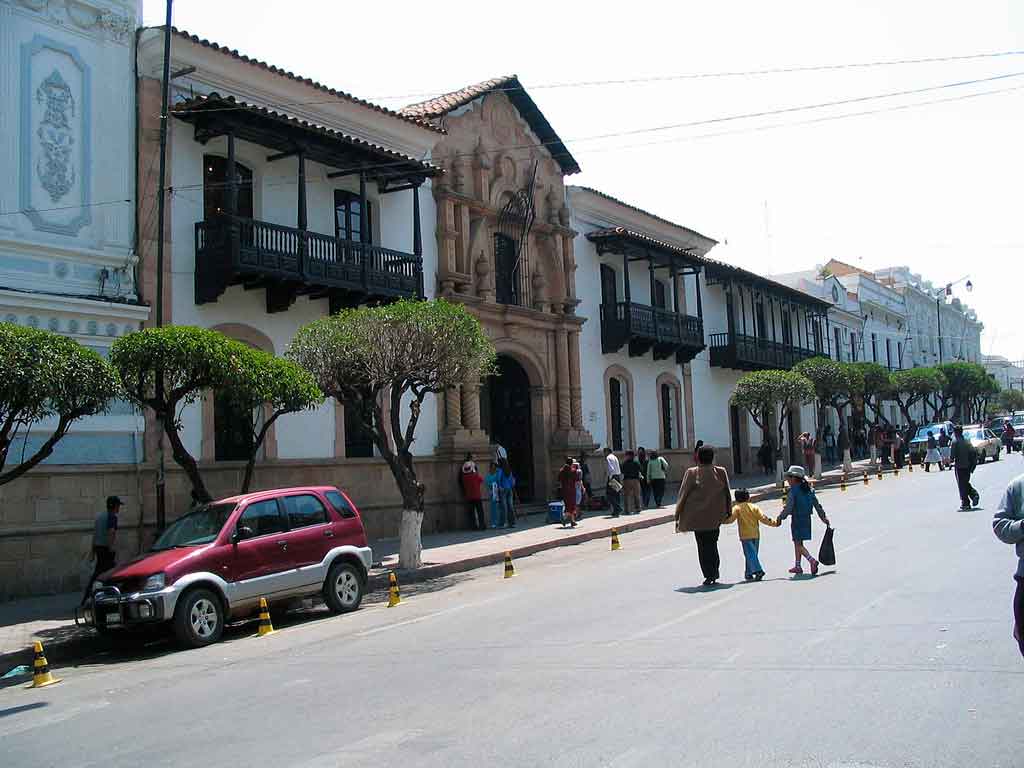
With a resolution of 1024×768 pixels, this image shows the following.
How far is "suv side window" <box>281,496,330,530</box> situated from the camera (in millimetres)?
12367

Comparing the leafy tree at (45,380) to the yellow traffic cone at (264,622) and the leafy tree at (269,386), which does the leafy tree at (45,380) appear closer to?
the leafy tree at (269,386)

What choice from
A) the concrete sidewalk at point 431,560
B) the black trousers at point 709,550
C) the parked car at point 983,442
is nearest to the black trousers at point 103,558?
the concrete sidewalk at point 431,560

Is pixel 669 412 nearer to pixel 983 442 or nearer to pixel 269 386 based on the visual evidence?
pixel 983 442

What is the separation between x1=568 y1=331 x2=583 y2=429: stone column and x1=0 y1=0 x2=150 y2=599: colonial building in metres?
13.4

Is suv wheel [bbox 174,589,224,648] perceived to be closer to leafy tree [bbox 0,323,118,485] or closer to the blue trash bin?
leafy tree [bbox 0,323,118,485]

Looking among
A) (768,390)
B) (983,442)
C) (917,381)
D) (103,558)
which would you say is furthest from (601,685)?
(917,381)

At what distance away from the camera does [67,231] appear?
15344 millimetres

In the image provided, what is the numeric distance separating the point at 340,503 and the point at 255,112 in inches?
307

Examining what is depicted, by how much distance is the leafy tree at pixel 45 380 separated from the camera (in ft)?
34.7

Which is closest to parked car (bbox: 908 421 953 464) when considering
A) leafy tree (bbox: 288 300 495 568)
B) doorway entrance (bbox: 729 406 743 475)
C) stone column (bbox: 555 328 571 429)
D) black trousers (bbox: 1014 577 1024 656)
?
doorway entrance (bbox: 729 406 743 475)

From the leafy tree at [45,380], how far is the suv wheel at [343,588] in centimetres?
362

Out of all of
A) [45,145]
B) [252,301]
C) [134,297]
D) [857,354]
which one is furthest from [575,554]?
[857,354]

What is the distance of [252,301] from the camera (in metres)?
18.4

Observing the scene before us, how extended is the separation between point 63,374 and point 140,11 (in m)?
8.84
